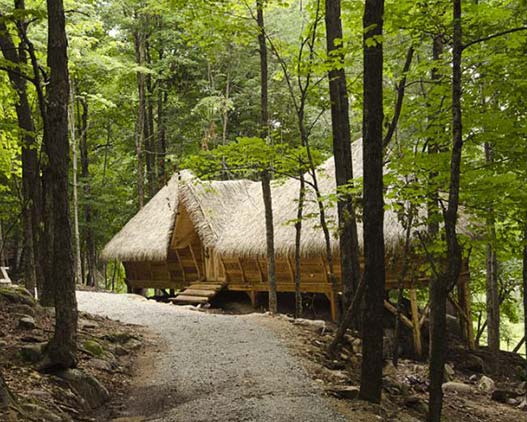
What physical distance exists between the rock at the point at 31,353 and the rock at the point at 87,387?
1.31 feet

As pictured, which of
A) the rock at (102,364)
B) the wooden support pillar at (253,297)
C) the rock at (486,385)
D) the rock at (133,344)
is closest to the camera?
the rock at (102,364)

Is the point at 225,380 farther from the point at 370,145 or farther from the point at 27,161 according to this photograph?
the point at 27,161

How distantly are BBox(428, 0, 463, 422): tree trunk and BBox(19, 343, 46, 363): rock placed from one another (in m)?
4.60

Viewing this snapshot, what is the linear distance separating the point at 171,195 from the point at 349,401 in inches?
669

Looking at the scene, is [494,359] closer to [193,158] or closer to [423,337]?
[423,337]

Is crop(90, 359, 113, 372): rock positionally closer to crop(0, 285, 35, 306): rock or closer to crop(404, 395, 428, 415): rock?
crop(0, 285, 35, 306): rock

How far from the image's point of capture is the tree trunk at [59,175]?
225 inches

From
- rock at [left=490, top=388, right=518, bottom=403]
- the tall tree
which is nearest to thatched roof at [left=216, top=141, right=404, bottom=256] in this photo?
the tall tree

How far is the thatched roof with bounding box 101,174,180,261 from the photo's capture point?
19125 millimetres

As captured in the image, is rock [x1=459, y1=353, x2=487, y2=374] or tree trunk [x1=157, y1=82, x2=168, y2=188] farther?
tree trunk [x1=157, y1=82, x2=168, y2=188]

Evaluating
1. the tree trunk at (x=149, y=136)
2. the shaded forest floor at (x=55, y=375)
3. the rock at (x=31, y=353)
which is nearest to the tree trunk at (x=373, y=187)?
the shaded forest floor at (x=55, y=375)

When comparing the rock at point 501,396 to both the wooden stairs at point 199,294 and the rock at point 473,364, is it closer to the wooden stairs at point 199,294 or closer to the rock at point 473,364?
the rock at point 473,364

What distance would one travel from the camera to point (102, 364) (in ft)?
23.4

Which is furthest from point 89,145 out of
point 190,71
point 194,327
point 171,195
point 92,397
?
point 92,397
